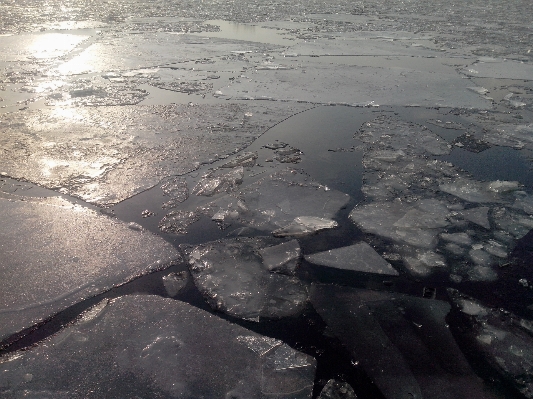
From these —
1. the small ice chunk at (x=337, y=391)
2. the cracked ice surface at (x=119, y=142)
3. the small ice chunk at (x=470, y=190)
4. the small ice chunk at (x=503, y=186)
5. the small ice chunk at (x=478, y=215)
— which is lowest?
the small ice chunk at (x=337, y=391)

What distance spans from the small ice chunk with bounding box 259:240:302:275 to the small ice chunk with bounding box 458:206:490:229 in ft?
4.37

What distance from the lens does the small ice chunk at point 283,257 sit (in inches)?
102

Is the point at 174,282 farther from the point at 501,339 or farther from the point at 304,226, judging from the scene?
the point at 501,339

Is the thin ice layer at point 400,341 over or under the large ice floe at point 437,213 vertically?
under

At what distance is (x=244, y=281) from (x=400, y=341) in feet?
2.98

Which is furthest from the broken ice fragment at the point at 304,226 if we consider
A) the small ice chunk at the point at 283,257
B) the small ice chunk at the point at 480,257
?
the small ice chunk at the point at 480,257

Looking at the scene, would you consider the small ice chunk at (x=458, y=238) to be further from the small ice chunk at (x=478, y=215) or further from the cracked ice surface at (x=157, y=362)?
the cracked ice surface at (x=157, y=362)

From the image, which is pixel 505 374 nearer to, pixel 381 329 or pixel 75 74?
pixel 381 329

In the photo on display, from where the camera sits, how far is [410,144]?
427 cm

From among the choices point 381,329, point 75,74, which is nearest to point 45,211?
point 381,329

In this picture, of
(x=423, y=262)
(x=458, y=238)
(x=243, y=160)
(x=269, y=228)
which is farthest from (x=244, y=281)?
(x=243, y=160)

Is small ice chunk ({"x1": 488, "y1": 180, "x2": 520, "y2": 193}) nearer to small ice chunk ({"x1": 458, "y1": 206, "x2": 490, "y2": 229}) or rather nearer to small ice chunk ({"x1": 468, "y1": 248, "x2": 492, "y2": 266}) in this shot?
small ice chunk ({"x1": 458, "y1": 206, "x2": 490, "y2": 229})

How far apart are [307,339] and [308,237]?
2.96 ft

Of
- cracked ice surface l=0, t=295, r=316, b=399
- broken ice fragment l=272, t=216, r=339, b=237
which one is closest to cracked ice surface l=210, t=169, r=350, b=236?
broken ice fragment l=272, t=216, r=339, b=237
